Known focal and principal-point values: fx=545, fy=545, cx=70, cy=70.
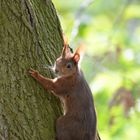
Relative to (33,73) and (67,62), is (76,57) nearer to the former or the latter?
(67,62)

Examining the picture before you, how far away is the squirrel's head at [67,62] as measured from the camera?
276 centimetres

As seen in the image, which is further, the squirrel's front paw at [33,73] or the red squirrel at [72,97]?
the red squirrel at [72,97]

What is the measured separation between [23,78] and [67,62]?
454 mm

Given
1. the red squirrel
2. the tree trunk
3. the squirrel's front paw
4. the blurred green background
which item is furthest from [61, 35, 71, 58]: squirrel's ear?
the blurred green background

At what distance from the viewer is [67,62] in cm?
285

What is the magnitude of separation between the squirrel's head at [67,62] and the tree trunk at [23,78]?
0.49 ft

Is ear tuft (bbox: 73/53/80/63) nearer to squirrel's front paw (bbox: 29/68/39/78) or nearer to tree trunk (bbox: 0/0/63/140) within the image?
tree trunk (bbox: 0/0/63/140)

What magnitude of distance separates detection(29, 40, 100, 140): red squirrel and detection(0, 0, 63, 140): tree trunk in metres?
0.05

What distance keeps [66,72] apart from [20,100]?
57 centimetres

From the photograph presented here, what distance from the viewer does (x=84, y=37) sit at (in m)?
4.94

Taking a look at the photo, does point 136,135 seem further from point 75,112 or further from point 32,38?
point 32,38

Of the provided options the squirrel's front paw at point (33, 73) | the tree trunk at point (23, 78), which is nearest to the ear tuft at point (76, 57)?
the tree trunk at point (23, 78)

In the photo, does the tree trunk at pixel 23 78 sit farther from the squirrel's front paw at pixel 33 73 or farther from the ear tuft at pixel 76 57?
the ear tuft at pixel 76 57

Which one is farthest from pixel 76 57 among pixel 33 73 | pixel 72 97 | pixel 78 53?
pixel 33 73
